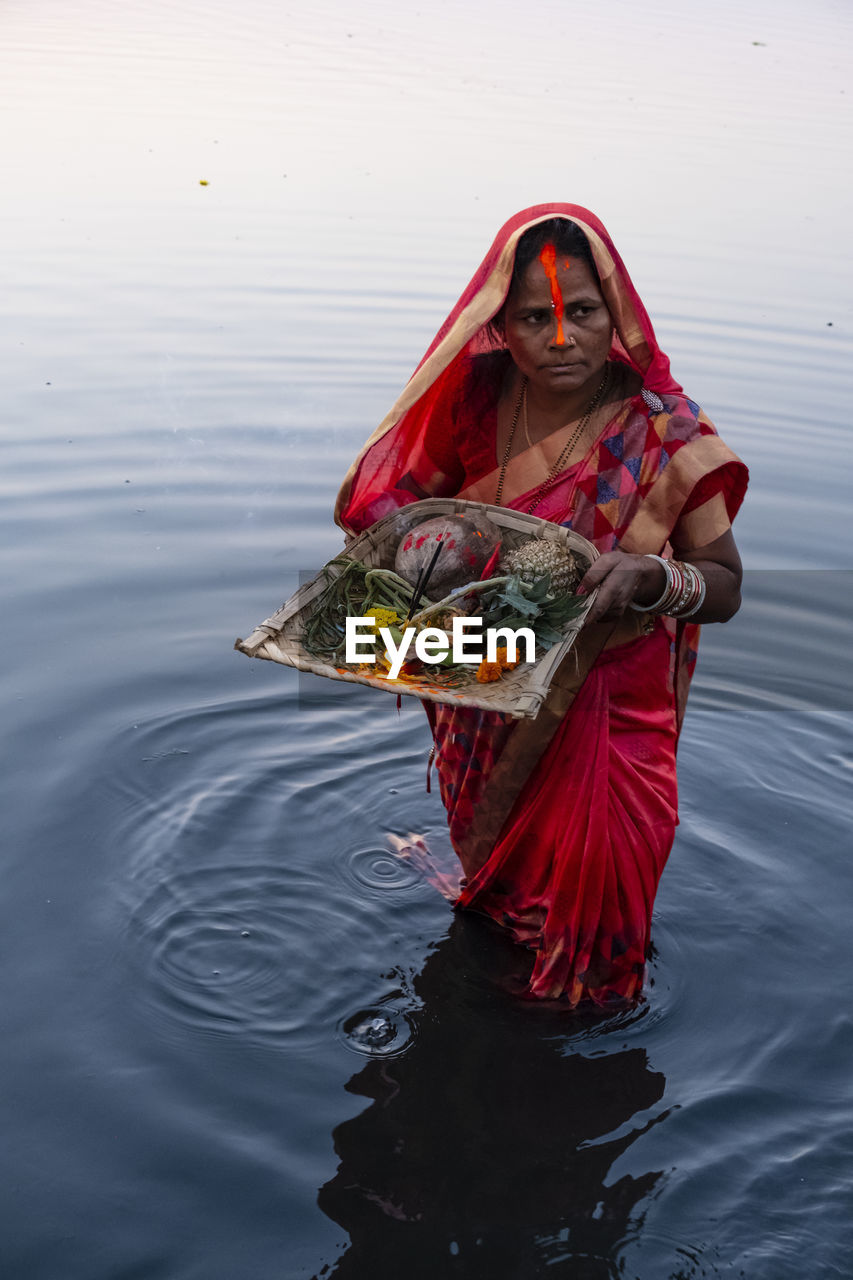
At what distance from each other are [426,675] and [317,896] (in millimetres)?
1143

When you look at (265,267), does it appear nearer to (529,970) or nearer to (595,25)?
(529,970)

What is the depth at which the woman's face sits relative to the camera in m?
3.07

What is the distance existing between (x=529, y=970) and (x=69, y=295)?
345 inches

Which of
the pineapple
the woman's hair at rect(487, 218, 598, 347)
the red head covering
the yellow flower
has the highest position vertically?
the woman's hair at rect(487, 218, 598, 347)

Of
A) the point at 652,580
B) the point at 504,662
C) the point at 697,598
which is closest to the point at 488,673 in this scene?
the point at 504,662

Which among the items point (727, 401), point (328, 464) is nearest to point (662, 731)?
point (328, 464)

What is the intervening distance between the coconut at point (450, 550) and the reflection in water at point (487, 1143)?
1111 millimetres

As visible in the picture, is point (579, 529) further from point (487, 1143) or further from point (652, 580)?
point (487, 1143)

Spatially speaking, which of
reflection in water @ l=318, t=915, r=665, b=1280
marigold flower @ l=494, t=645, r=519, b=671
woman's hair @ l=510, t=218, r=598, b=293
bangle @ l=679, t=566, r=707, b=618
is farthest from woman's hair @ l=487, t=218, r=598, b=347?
reflection in water @ l=318, t=915, r=665, b=1280

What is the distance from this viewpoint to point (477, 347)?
11.3 feet

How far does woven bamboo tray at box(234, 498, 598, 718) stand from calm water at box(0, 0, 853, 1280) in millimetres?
1006

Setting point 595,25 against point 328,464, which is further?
point 595,25

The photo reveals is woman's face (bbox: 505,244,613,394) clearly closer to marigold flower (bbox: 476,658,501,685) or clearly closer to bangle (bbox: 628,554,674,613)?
bangle (bbox: 628,554,674,613)

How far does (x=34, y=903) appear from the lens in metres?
3.83
